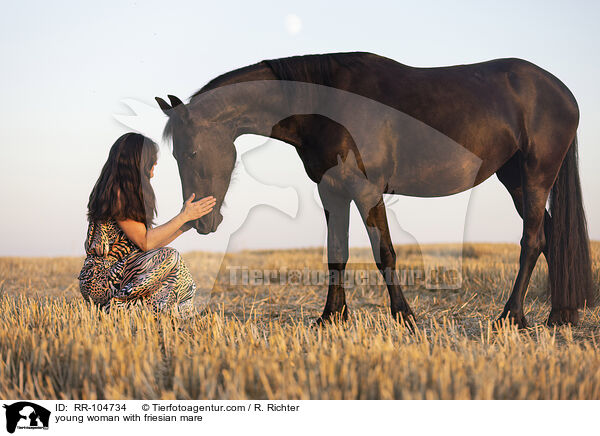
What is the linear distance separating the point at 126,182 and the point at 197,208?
0.68 m

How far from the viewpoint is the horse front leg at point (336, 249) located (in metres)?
4.28

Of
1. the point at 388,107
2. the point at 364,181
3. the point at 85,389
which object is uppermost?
the point at 388,107

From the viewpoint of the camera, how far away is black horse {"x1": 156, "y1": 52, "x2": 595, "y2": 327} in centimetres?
384

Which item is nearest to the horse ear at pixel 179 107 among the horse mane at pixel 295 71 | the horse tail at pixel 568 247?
the horse mane at pixel 295 71

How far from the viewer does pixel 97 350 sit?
8.15ft

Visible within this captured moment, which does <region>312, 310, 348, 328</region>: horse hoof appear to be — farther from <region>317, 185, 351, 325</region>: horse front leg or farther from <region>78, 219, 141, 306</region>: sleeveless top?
<region>78, 219, 141, 306</region>: sleeveless top

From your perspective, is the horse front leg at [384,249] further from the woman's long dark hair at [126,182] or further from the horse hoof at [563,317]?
the woman's long dark hair at [126,182]

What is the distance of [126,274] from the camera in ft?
13.4

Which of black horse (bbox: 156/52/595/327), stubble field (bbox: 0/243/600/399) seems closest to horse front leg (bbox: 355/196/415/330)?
black horse (bbox: 156/52/595/327)

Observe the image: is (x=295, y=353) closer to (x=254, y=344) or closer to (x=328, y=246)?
(x=254, y=344)

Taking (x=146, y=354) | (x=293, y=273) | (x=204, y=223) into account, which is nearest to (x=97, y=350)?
(x=146, y=354)

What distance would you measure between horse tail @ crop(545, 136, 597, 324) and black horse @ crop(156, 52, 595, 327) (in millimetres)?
12

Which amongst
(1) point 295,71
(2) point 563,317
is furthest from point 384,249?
(2) point 563,317

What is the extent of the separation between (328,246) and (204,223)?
3.91 feet
